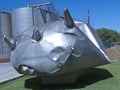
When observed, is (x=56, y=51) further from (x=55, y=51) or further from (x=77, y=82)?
(x=77, y=82)

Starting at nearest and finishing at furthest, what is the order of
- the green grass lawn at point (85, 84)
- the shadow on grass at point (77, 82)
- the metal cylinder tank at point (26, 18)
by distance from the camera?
1. the green grass lawn at point (85, 84)
2. the shadow on grass at point (77, 82)
3. the metal cylinder tank at point (26, 18)

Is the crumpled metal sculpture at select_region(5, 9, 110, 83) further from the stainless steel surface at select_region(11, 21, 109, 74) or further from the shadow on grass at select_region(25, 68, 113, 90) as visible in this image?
the shadow on grass at select_region(25, 68, 113, 90)

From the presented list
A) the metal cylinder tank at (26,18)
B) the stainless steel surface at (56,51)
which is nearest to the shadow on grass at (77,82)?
the stainless steel surface at (56,51)

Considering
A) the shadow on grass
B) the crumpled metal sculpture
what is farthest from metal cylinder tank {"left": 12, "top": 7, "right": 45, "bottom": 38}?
the crumpled metal sculpture

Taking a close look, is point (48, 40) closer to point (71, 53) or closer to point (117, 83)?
point (71, 53)

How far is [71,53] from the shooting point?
9.33m

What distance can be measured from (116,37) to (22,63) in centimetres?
8935

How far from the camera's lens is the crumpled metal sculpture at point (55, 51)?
30.0 ft

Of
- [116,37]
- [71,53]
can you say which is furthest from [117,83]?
[116,37]

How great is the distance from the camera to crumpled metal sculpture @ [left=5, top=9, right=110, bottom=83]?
915 centimetres

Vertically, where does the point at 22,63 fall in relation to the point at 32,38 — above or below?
below

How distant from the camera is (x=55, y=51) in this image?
9211 millimetres

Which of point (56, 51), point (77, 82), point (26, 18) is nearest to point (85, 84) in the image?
point (77, 82)

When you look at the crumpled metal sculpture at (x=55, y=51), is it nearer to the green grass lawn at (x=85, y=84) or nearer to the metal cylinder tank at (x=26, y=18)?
the green grass lawn at (x=85, y=84)
